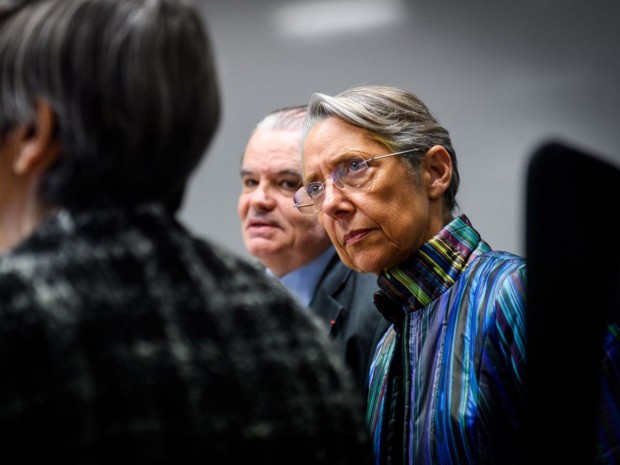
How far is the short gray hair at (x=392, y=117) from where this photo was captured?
1300 millimetres

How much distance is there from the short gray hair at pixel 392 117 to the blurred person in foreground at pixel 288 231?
1.03 feet

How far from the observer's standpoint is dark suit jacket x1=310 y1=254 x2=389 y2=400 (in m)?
1.47

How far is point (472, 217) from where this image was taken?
7.88 ft

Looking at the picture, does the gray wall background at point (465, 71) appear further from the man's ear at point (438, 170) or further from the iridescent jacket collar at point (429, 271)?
the iridescent jacket collar at point (429, 271)

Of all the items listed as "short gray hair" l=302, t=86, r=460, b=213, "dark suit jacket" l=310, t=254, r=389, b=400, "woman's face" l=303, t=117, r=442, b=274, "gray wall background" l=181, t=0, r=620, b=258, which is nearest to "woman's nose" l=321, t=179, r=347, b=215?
"woman's face" l=303, t=117, r=442, b=274

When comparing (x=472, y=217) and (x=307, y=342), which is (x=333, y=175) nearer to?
(x=307, y=342)

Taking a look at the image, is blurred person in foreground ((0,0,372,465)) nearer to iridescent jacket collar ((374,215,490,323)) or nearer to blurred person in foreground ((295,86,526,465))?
blurred person in foreground ((295,86,526,465))

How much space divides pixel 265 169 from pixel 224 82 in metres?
0.85

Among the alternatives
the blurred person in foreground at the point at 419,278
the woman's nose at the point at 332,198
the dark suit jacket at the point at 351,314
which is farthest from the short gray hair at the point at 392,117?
the dark suit jacket at the point at 351,314

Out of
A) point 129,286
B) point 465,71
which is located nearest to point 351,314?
point 129,286

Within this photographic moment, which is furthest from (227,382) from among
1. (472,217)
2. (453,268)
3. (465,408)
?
(472,217)

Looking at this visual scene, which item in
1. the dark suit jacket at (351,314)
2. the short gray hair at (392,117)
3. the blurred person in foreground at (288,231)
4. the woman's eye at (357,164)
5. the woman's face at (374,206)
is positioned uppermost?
the short gray hair at (392,117)

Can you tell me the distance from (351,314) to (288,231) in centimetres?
27

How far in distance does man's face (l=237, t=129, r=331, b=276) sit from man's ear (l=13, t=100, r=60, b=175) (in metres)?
1.11
